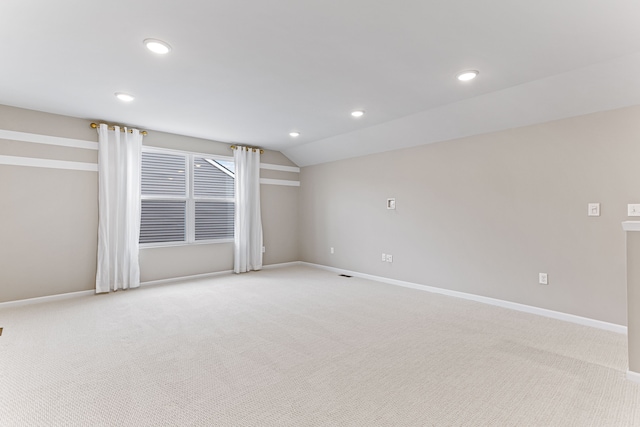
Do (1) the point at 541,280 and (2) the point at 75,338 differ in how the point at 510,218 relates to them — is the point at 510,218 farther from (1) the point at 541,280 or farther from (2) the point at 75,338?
(2) the point at 75,338

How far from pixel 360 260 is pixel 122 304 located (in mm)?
3690

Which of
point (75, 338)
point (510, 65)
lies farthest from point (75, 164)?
point (510, 65)

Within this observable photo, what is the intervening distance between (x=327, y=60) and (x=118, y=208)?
3822 millimetres

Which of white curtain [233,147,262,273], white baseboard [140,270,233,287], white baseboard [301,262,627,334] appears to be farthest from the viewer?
white curtain [233,147,262,273]

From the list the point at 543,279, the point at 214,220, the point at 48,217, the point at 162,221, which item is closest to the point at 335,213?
the point at 214,220

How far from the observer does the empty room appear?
2.02 meters

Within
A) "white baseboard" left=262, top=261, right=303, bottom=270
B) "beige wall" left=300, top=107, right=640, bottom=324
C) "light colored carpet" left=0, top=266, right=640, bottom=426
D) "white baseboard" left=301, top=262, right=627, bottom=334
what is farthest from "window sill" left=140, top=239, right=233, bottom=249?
"white baseboard" left=301, top=262, right=627, bottom=334

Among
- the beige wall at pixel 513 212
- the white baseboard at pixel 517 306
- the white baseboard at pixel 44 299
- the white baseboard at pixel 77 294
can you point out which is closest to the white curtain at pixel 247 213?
the white baseboard at pixel 77 294

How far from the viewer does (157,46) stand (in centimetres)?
241

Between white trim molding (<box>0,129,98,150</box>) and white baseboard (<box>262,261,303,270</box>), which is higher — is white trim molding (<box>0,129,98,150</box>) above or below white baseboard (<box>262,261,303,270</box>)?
above

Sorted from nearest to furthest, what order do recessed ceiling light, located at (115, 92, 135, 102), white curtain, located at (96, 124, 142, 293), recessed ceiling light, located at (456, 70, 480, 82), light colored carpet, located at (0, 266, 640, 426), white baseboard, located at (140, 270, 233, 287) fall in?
light colored carpet, located at (0, 266, 640, 426), recessed ceiling light, located at (456, 70, 480, 82), recessed ceiling light, located at (115, 92, 135, 102), white curtain, located at (96, 124, 142, 293), white baseboard, located at (140, 270, 233, 287)

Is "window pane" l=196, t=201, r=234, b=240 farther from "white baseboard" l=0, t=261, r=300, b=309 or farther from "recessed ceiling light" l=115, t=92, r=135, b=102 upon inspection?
A: "recessed ceiling light" l=115, t=92, r=135, b=102

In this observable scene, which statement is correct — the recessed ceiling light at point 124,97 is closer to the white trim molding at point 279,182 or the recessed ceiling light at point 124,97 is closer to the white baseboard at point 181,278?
the white baseboard at point 181,278

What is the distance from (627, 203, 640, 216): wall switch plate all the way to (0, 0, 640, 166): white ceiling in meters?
0.99
